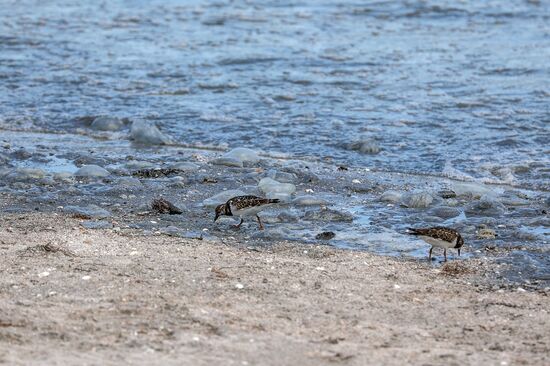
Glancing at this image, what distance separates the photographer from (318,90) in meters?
13.4

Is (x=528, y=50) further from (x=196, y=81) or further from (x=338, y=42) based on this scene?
(x=196, y=81)

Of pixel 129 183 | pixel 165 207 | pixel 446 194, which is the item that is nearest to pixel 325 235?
pixel 165 207

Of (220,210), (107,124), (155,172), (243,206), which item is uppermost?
(243,206)

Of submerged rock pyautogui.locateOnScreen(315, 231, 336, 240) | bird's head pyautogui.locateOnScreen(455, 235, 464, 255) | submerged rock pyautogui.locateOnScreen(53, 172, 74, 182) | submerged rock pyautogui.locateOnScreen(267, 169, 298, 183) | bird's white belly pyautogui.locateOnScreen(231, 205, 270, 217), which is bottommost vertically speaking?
submerged rock pyautogui.locateOnScreen(53, 172, 74, 182)

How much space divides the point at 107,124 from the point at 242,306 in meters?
6.17

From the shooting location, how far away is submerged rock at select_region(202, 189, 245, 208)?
854 cm

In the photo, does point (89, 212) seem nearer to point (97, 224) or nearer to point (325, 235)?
point (97, 224)

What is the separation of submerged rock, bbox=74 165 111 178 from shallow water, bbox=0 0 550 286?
303 millimetres

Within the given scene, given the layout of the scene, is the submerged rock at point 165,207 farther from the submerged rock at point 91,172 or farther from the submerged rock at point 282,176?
the submerged rock at point 282,176

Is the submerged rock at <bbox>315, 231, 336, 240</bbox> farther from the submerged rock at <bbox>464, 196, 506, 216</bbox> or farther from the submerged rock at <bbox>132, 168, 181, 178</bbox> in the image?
the submerged rock at <bbox>132, 168, 181, 178</bbox>

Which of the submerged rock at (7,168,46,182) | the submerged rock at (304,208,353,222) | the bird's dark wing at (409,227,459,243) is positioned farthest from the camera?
the submerged rock at (7,168,46,182)

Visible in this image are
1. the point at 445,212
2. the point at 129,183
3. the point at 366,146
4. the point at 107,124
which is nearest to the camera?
the point at 445,212

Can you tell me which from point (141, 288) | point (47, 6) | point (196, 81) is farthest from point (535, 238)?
point (47, 6)

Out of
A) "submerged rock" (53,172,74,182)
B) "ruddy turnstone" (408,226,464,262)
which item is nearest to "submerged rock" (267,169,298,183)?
"submerged rock" (53,172,74,182)
